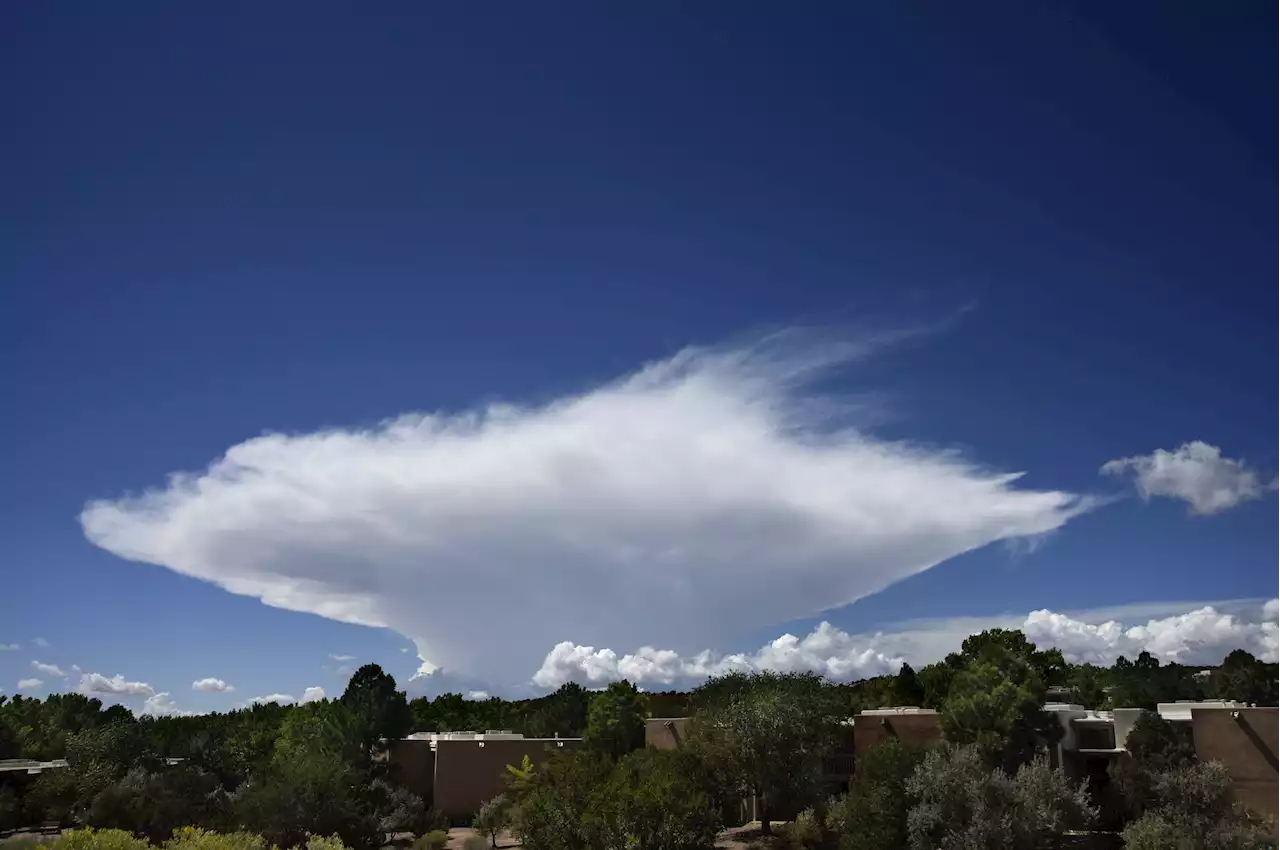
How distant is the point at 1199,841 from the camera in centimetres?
→ 3238

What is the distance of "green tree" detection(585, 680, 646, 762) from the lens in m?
57.8

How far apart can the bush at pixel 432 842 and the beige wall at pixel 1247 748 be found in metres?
29.3

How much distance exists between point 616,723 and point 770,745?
62.4ft

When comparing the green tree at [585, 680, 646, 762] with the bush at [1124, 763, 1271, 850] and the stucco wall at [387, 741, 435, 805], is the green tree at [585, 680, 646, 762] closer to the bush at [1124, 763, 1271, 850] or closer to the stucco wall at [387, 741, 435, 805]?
the stucco wall at [387, 741, 435, 805]

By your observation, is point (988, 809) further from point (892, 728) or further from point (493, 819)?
point (493, 819)

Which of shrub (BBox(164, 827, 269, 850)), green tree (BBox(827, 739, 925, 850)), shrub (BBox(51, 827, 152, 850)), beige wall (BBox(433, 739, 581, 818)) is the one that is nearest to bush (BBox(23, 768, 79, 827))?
beige wall (BBox(433, 739, 581, 818))

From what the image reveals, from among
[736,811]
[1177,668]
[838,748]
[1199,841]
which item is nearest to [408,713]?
[736,811]

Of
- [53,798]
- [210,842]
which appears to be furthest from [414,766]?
[210,842]

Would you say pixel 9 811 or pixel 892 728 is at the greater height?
pixel 892 728

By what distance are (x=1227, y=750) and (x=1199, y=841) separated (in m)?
5.01

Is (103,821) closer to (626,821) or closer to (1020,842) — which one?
(626,821)

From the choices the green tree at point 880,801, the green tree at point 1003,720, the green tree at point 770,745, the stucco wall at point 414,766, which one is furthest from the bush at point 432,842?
the green tree at point 1003,720

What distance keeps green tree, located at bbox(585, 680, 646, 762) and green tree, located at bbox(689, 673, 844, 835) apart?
15.6 metres

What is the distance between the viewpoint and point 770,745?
4100 centimetres
